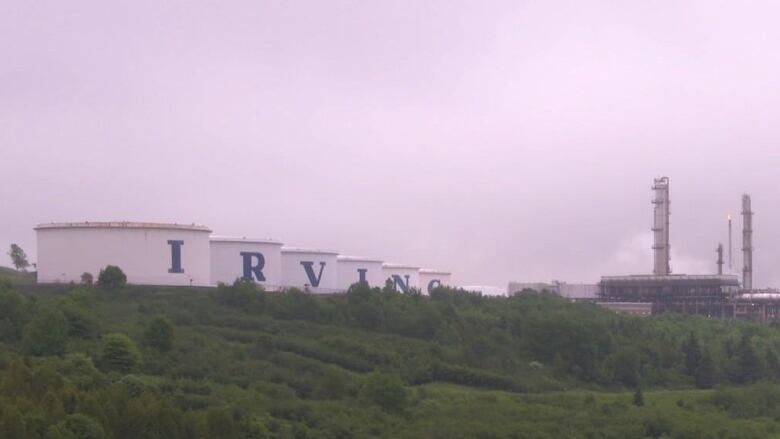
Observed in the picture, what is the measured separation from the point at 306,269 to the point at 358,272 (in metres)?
9.87

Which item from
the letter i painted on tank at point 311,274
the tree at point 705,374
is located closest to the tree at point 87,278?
the letter i painted on tank at point 311,274

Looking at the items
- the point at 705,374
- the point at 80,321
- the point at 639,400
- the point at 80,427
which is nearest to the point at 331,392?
the point at 80,321

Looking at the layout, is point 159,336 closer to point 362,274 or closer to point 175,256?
point 175,256

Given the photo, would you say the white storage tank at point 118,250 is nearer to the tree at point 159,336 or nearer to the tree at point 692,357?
the tree at point 159,336

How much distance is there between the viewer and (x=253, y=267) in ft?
268

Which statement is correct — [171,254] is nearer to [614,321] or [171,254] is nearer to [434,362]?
[434,362]

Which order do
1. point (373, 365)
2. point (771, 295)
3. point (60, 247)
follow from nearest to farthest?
point (373, 365) → point (60, 247) → point (771, 295)

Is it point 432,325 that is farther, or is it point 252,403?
point 432,325

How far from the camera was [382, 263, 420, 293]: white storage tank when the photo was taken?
104m

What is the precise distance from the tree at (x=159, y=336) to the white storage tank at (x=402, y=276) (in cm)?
4494

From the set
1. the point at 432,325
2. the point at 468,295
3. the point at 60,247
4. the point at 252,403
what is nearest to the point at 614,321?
the point at 468,295

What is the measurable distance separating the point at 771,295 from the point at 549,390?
48695mm

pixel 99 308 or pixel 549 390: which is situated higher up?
pixel 99 308

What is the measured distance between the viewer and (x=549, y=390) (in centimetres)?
6769
